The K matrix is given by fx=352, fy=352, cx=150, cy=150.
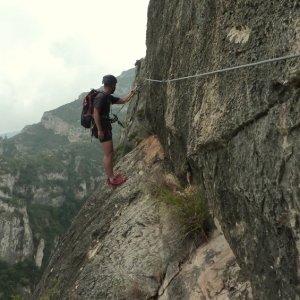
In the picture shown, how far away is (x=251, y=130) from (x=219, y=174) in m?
0.88

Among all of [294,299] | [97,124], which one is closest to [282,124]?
[294,299]

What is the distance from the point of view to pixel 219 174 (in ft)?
13.4

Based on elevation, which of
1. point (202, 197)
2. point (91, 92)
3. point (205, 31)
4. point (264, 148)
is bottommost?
point (202, 197)

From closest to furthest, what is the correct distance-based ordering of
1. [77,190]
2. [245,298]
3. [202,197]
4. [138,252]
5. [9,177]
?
1. [245,298]
2. [202,197]
3. [138,252]
4. [9,177]
5. [77,190]

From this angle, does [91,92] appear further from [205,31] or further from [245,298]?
[245,298]

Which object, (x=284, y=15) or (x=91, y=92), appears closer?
(x=284, y=15)

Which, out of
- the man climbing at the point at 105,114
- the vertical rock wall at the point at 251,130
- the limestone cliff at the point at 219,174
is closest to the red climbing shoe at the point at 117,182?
the man climbing at the point at 105,114

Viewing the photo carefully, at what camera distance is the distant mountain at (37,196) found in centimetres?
8019

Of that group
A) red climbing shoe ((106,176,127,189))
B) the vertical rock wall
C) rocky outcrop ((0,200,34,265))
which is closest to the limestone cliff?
the vertical rock wall

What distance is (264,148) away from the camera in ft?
10.2

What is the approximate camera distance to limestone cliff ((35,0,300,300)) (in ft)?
9.59

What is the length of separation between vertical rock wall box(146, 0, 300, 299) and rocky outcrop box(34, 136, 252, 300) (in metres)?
0.47

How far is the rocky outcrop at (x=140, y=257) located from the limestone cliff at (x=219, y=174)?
18 mm

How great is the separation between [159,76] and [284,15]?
4421 millimetres
